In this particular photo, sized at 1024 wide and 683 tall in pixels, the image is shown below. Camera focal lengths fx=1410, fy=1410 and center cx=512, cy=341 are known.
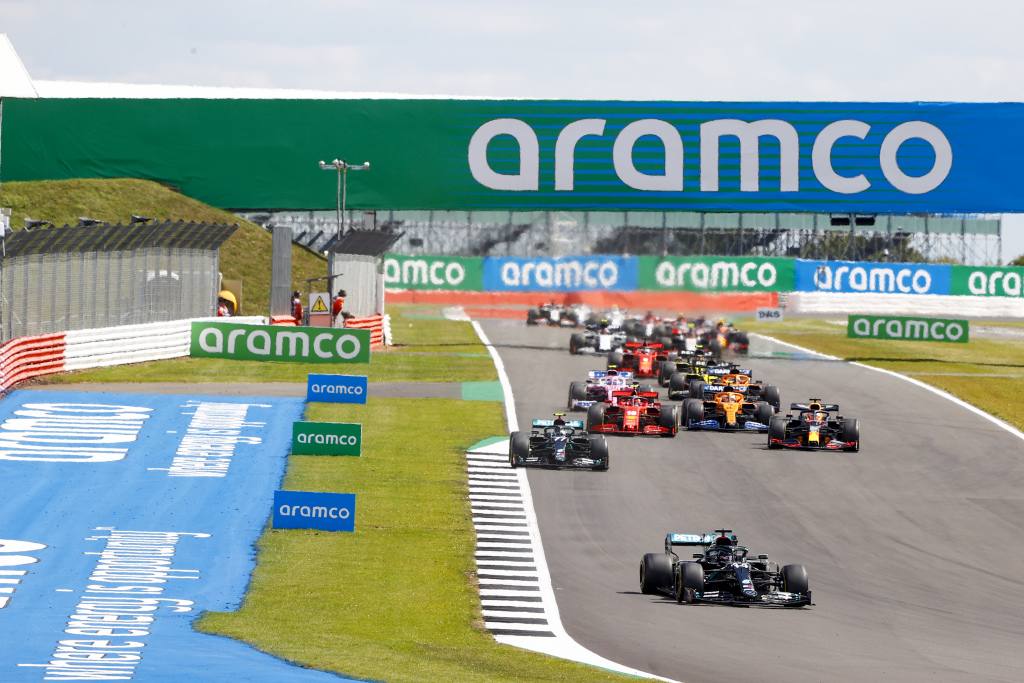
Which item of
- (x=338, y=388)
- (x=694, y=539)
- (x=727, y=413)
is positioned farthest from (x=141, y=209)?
(x=694, y=539)

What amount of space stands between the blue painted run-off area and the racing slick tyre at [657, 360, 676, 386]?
9570 mm

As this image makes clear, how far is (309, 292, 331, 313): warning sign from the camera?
4378cm

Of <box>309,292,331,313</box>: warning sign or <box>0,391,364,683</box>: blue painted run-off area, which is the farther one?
<box>309,292,331,313</box>: warning sign

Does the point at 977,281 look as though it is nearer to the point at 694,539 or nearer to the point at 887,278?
the point at 887,278

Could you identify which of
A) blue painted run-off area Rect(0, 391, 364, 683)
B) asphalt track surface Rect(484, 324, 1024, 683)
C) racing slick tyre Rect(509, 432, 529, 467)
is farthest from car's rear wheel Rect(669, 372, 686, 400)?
racing slick tyre Rect(509, 432, 529, 467)

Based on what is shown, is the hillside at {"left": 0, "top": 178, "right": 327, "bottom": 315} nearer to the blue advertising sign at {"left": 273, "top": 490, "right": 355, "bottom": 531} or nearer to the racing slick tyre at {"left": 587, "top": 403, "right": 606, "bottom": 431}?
the racing slick tyre at {"left": 587, "top": 403, "right": 606, "bottom": 431}

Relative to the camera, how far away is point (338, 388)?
84.4ft

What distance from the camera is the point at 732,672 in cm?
1305

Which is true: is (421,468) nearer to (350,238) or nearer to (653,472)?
(653,472)

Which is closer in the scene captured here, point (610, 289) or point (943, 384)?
point (943, 384)

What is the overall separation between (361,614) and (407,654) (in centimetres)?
198

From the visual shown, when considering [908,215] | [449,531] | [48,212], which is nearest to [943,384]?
[908,215]

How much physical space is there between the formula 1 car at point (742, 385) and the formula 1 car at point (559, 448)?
6.18 meters

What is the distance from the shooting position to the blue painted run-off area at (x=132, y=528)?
13055 millimetres
